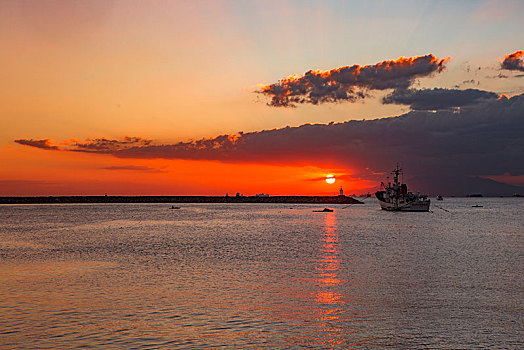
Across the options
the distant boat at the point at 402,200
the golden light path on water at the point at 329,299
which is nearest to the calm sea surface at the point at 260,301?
the golden light path on water at the point at 329,299

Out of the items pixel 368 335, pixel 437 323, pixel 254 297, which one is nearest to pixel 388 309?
pixel 437 323

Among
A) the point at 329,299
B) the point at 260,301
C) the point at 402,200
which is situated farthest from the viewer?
the point at 402,200

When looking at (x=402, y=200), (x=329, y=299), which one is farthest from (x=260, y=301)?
(x=402, y=200)

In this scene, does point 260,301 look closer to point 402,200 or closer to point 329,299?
point 329,299

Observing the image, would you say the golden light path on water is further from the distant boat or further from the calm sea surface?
the distant boat

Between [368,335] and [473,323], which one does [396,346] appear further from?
[473,323]

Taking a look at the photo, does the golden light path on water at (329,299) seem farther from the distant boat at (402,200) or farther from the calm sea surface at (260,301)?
the distant boat at (402,200)

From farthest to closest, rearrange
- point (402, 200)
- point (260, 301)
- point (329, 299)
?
point (402, 200) → point (329, 299) → point (260, 301)

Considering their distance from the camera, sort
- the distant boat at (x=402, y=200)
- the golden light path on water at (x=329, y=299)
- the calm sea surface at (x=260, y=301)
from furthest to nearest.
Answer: the distant boat at (x=402, y=200), the golden light path on water at (x=329, y=299), the calm sea surface at (x=260, y=301)

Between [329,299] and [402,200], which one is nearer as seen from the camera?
[329,299]

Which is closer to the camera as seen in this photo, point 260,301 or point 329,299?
point 260,301

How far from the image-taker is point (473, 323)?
19672mm

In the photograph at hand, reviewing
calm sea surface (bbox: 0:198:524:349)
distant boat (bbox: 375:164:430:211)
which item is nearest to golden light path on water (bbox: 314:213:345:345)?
calm sea surface (bbox: 0:198:524:349)

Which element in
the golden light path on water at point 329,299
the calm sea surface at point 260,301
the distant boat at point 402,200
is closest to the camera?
the calm sea surface at point 260,301
